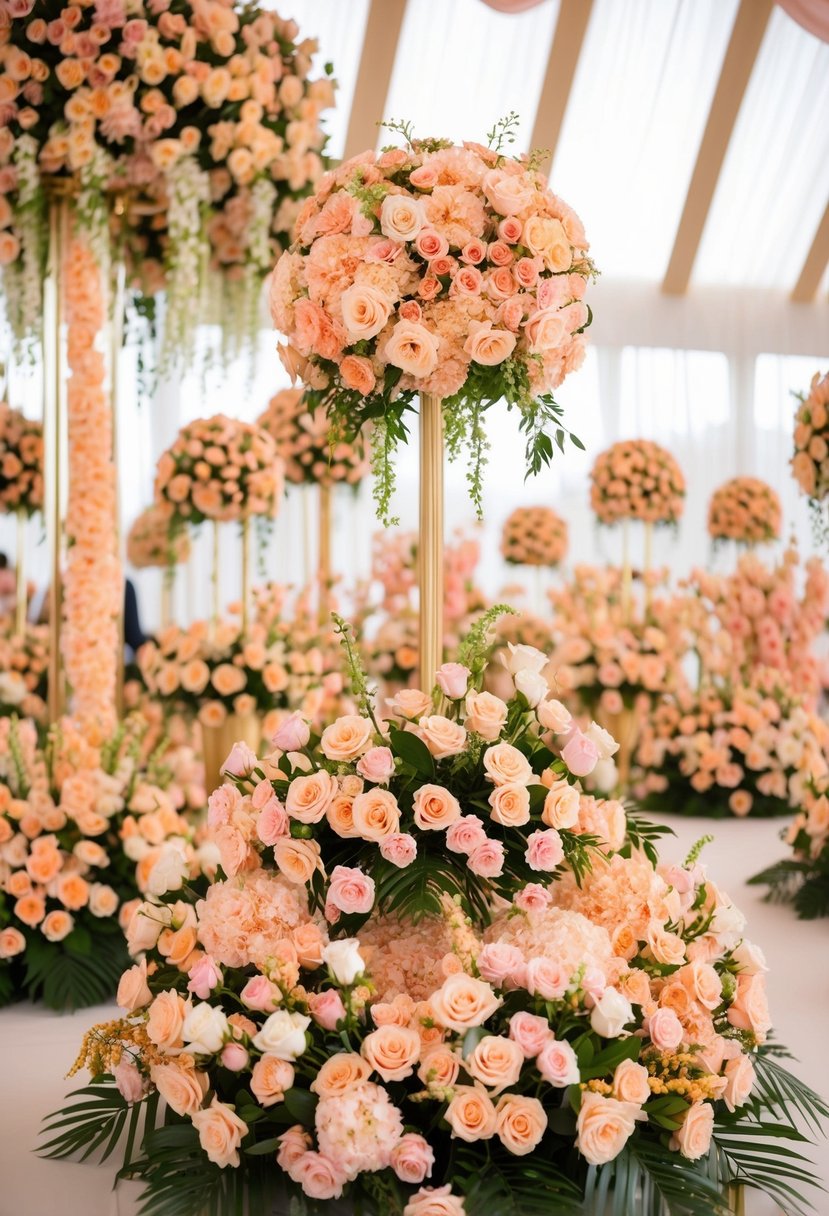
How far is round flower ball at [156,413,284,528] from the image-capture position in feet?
16.3

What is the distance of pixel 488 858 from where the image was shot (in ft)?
6.89

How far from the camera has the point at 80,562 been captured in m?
4.26

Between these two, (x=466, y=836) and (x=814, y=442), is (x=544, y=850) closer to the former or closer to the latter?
(x=466, y=836)

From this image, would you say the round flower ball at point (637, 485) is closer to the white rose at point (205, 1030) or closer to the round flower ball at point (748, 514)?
the round flower ball at point (748, 514)

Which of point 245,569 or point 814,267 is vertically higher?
point 814,267

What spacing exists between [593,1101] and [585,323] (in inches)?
57.1

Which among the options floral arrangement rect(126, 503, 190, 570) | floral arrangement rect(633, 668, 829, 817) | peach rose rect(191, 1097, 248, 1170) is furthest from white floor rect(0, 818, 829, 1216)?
floral arrangement rect(126, 503, 190, 570)

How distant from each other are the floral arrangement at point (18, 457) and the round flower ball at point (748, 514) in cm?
388

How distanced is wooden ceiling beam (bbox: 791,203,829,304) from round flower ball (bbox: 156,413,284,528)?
335 inches

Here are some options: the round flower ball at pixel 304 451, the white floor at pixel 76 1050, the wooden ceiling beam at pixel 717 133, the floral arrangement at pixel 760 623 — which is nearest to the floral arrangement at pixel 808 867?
the white floor at pixel 76 1050

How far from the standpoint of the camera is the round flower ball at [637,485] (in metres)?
6.93

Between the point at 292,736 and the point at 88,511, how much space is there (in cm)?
220

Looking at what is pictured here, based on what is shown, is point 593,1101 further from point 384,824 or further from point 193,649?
point 193,649

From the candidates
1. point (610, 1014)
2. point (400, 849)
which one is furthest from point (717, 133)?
point (610, 1014)
